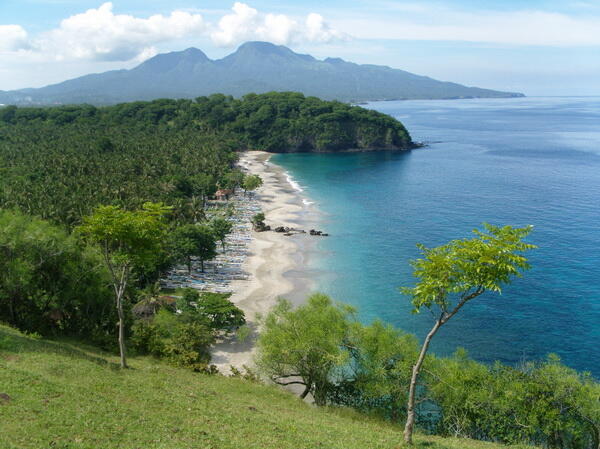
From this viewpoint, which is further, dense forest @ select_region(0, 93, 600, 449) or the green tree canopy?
the green tree canopy

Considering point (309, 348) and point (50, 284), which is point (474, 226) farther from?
point (50, 284)

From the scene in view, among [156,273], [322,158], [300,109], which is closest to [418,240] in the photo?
[156,273]

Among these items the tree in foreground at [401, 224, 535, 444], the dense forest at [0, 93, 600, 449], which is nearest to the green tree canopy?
the dense forest at [0, 93, 600, 449]

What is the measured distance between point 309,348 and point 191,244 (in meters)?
26.9

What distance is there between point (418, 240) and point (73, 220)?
43.2 m

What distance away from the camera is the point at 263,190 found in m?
95.8

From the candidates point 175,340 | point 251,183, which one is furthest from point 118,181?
point 175,340

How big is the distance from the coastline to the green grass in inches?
452

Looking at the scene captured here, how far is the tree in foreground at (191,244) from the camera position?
49531 mm

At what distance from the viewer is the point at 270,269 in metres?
53.9

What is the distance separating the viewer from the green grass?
14398mm

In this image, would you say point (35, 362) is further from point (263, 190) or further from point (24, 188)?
point (263, 190)

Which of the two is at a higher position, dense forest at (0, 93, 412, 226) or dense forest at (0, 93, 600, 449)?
dense forest at (0, 93, 412, 226)

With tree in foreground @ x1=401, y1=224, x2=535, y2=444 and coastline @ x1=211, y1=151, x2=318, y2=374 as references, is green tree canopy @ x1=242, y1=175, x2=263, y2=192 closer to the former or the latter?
coastline @ x1=211, y1=151, x2=318, y2=374
